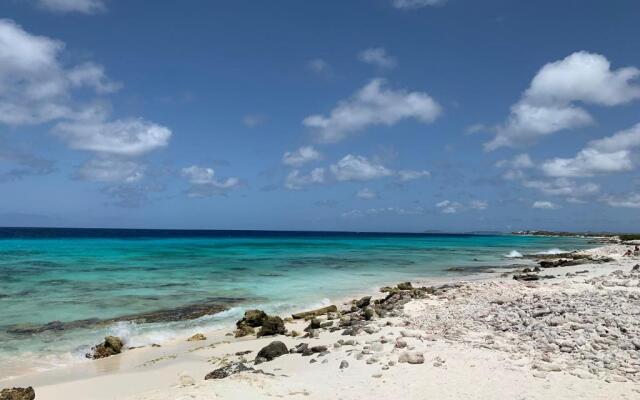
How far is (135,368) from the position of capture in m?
11.9

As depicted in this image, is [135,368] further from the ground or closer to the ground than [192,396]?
closer to the ground

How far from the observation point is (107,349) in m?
13.2

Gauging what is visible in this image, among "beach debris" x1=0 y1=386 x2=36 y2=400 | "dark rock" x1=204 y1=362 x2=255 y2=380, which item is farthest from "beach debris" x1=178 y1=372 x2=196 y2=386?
"beach debris" x1=0 y1=386 x2=36 y2=400

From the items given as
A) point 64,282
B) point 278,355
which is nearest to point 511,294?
point 278,355

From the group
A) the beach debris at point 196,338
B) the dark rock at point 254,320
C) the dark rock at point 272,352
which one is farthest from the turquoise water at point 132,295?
the dark rock at point 272,352

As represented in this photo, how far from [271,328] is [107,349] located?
4662 mm

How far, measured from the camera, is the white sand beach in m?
8.10

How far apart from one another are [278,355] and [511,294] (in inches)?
382

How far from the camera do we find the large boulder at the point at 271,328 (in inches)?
566

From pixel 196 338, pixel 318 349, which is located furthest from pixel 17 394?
pixel 196 338

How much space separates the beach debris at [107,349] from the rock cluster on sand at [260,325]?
3470 mm

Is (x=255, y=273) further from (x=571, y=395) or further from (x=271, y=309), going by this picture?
(x=571, y=395)

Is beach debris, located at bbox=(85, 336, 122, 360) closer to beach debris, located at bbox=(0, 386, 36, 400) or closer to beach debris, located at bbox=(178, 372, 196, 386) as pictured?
beach debris, located at bbox=(178, 372, 196, 386)

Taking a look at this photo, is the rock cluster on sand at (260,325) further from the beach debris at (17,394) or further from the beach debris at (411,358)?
the beach debris at (17,394)
